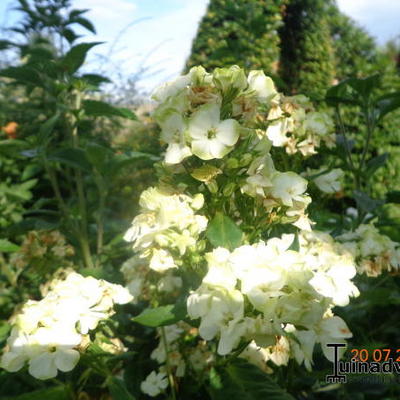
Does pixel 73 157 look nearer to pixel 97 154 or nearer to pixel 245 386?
pixel 97 154

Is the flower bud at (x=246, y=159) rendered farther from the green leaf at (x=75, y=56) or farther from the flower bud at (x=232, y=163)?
the green leaf at (x=75, y=56)

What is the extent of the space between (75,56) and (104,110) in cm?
24

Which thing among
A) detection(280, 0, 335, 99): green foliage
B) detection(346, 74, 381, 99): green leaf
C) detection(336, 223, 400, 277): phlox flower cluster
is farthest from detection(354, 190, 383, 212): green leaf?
detection(280, 0, 335, 99): green foliage

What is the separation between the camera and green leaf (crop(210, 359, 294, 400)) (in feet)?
3.29

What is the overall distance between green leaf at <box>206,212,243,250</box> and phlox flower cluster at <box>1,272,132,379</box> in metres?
0.29

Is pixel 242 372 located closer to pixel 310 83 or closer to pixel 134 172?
pixel 134 172

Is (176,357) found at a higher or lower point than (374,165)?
lower

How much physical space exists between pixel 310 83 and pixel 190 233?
5.41 m

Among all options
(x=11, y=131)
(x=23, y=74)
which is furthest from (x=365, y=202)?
(x=11, y=131)

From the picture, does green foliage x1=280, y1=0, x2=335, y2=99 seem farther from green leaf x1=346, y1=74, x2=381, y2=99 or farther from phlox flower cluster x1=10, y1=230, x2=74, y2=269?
phlox flower cluster x1=10, y1=230, x2=74, y2=269

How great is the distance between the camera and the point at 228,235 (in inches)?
35.7

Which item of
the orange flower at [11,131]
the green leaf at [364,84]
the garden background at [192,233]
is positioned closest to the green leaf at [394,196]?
the garden background at [192,233]

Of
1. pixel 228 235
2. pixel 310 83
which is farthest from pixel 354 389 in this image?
pixel 310 83

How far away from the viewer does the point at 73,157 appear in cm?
162
